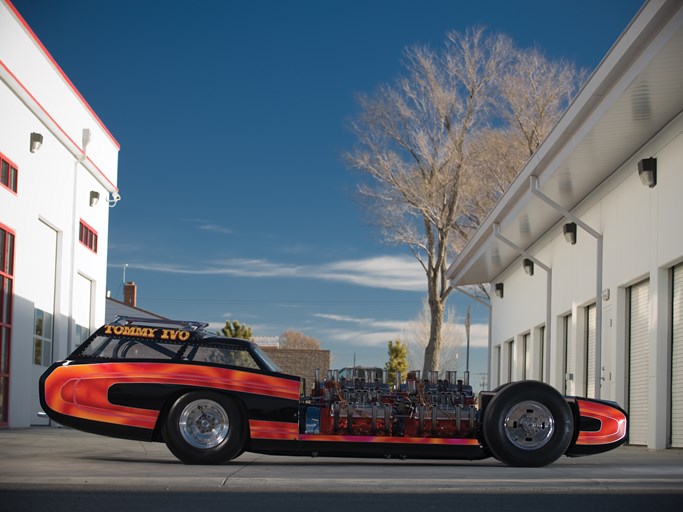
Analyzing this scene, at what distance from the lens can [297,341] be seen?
325ft

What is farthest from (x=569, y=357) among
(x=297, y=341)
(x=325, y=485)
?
(x=297, y=341)

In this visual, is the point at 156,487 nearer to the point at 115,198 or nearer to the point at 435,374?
the point at 435,374

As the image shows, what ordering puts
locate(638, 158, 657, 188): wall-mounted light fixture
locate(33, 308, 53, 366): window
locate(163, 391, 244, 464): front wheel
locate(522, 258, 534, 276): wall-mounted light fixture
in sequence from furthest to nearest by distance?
1. locate(522, 258, 534, 276): wall-mounted light fixture
2. locate(33, 308, 53, 366): window
3. locate(638, 158, 657, 188): wall-mounted light fixture
4. locate(163, 391, 244, 464): front wheel

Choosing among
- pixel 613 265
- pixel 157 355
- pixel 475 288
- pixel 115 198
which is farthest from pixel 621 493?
pixel 475 288

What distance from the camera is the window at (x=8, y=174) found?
21125 mm

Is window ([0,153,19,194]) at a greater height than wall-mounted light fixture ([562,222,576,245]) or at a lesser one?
greater

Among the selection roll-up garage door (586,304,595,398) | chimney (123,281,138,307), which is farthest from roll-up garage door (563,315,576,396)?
chimney (123,281,138,307)

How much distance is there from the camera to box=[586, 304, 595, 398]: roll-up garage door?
20625mm

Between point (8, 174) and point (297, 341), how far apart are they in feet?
257

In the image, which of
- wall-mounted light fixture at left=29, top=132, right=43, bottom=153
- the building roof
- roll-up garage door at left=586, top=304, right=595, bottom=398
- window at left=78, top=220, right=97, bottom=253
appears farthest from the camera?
window at left=78, top=220, right=97, bottom=253

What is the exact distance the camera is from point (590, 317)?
2112 centimetres

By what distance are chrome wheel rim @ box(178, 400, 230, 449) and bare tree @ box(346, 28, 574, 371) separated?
2909 centimetres

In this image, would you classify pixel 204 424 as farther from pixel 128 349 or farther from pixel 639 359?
pixel 639 359

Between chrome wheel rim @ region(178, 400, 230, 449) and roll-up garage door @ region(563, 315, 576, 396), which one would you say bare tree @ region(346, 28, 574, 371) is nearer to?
roll-up garage door @ region(563, 315, 576, 396)
